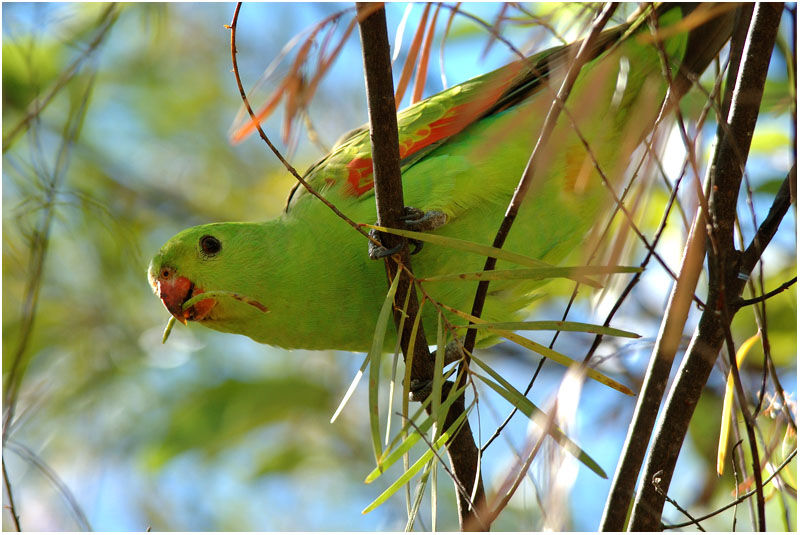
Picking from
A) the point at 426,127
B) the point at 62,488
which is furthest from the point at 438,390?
the point at 426,127

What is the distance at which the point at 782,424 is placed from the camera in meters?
1.97

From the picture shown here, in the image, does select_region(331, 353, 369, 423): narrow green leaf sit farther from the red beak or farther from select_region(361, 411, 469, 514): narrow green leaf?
the red beak

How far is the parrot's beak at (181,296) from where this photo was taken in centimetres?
224

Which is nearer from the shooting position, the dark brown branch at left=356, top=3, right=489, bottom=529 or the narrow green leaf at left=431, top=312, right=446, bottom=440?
the narrow green leaf at left=431, top=312, right=446, bottom=440

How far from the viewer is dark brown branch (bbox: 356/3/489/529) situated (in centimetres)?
143

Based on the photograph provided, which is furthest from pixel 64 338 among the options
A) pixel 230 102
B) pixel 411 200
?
pixel 411 200

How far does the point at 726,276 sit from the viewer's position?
1.42m

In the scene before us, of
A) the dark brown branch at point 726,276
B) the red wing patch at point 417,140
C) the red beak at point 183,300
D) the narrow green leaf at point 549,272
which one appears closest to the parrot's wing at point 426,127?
the red wing patch at point 417,140

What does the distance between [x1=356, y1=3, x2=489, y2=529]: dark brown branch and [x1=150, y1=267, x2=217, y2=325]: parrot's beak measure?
68 centimetres

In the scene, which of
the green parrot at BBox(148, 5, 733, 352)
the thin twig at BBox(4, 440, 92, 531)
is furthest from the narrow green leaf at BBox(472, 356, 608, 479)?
the thin twig at BBox(4, 440, 92, 531)

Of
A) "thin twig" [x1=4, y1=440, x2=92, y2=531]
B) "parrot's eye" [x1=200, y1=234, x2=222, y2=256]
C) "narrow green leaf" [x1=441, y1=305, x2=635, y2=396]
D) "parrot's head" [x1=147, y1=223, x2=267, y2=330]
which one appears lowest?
"thin twig" [x1=4, y1=440, x2=92, y2=531]

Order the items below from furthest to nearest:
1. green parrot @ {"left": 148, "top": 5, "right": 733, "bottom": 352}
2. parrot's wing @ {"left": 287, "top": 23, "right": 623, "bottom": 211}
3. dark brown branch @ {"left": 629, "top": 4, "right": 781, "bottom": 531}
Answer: parrot's wing @ {"left": 287, "top": 23, "right": 623, "bottom": 211} → green parrot @ {"left": 148, "top": 5, "right": 733, "bottom": 352} → dark brown branch @ {"left": 629, "top": 4, "right": 781, "bottom": 531}

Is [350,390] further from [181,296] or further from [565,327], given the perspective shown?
[181,296]

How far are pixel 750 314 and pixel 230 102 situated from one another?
13.2 ft
